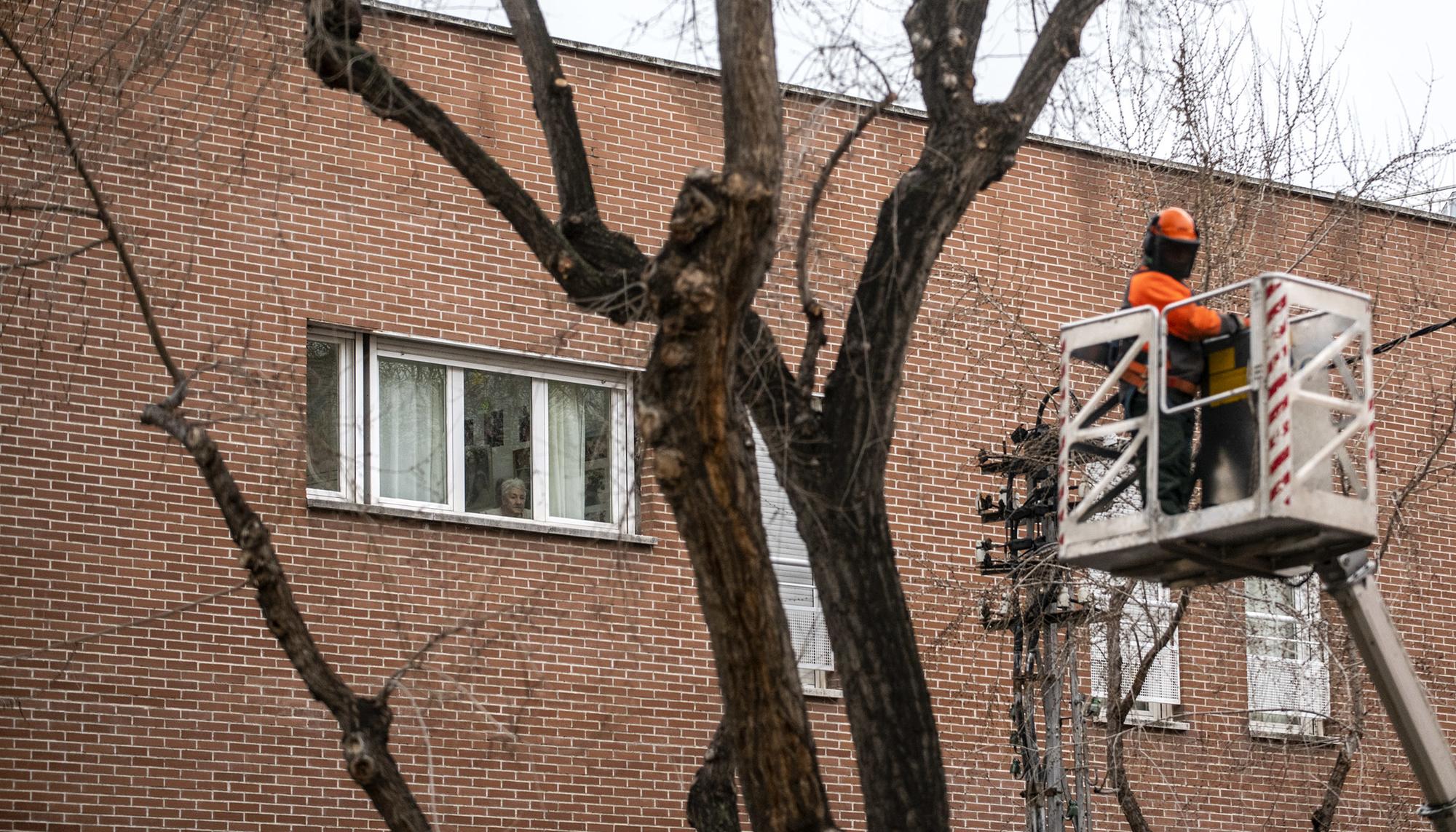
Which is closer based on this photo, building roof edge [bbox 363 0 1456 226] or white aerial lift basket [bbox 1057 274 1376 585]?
white aerial lift basket [bbox 1057 274 1376 585]

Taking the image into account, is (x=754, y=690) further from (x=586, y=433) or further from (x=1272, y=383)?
(x=586, y=433)

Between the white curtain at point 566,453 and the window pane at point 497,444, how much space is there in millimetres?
218

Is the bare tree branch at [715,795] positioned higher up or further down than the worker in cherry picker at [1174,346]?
further down

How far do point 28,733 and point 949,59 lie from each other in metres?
7.38

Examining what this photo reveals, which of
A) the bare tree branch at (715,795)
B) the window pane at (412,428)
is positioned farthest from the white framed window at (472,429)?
the bare tree branch at (715,795)

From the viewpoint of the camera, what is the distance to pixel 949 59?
9523 mm

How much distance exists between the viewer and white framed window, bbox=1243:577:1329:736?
16.9 meters

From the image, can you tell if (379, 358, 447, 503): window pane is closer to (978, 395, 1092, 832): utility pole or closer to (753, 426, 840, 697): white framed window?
(753, 426, 840, 697): white framed window

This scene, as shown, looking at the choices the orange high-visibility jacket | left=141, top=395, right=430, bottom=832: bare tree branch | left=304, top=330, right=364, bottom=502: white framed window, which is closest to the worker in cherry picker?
the orange high-visibility jacket

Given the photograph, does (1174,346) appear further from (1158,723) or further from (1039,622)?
(1158,723)

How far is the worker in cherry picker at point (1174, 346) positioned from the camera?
9.71 meters

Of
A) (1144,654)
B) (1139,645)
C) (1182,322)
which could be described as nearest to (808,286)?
(1182,322)

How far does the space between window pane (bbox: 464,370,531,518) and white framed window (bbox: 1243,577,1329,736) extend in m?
5.93

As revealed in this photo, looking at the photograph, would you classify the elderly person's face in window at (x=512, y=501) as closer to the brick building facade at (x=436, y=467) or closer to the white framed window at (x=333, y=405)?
the brick building facade at (x=436, y=467)
